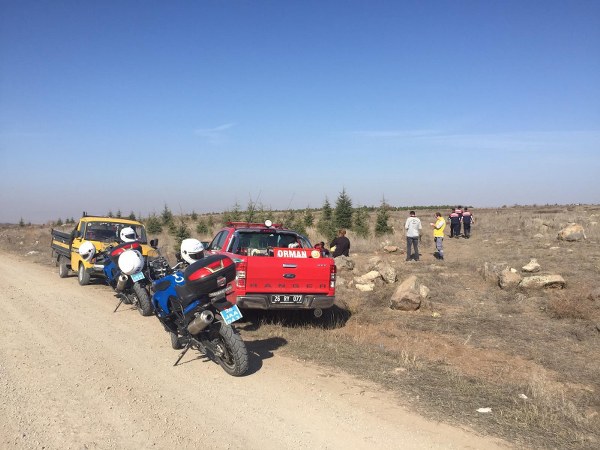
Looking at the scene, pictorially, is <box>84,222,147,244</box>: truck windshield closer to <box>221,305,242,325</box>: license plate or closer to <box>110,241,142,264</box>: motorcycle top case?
<box>110,241,142,264</box>: motorcycle top case

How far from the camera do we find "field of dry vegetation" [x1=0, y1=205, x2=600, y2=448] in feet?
17.1

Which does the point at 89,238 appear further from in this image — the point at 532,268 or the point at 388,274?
the point at 532,268

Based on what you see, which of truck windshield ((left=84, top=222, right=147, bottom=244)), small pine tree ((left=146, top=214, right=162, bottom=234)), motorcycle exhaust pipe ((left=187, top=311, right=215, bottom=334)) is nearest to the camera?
motorcycle exhaust pipe ((left=187, top=311, right=215, bottom=334))

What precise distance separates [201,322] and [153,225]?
3913 centimetres

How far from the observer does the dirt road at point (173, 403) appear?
14.9ft

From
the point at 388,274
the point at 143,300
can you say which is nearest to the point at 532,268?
the point at 388,274

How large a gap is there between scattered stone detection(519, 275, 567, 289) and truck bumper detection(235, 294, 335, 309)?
5.86 m

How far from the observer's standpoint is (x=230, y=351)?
6.25 metres

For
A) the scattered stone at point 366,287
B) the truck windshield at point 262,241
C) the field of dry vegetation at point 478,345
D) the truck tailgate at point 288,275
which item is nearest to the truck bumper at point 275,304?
the truck tailgate at point 288,275

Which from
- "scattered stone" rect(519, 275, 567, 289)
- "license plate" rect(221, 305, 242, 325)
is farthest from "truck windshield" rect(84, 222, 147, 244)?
"scattered stone" rect(519, 275, 567, 289)

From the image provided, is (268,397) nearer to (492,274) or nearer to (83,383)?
(83,383)

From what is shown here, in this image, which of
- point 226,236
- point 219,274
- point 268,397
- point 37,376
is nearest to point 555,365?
point 268,397

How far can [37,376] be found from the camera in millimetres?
6156

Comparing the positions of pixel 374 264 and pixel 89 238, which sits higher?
pixel 89 238
